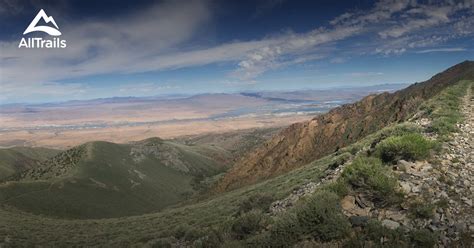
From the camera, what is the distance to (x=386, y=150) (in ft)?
44.5

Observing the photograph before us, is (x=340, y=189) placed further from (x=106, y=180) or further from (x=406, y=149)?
(x=106, y=180)

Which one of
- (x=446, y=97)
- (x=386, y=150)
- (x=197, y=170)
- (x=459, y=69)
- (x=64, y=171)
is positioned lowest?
(x=197, y=170)

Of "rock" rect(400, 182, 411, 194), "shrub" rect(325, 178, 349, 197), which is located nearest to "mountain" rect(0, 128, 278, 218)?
"shrub" rect(325, 178, 349, 197)

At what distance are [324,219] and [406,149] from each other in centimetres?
521

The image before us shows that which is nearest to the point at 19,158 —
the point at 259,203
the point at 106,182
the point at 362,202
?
the point at 106,182

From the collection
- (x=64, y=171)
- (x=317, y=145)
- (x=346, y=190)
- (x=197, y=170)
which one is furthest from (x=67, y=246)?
(x=197, y=170)

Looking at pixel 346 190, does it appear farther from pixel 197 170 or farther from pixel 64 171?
pixel 197 170

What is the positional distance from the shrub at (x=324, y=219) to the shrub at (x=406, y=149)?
3.98 meters

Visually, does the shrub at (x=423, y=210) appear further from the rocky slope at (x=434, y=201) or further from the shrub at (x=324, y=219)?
the shrub at (x=324, y=219)

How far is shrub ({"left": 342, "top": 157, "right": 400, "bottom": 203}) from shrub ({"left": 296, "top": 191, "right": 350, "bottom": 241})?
45.5 inches

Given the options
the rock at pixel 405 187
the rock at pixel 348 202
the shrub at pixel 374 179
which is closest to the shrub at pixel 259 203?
the shrub at pixel 374 179

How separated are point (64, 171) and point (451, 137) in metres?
82.8

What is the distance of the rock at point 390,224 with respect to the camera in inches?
336

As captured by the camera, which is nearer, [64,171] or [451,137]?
[451,137]
